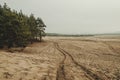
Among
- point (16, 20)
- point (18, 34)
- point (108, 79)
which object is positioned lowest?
point (108, 79)

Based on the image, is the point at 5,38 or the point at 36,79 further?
the point at 5,38

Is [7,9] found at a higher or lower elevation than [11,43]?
higher

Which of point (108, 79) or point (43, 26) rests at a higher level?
point (43, 26)

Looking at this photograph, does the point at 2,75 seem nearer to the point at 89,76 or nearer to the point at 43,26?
the point at 89,76

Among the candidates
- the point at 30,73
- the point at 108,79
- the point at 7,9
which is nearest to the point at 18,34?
the point at 7,9

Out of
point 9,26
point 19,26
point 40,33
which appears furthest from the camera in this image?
point 40,33

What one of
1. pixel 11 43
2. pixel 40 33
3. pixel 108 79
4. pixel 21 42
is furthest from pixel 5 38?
pixel 40 33

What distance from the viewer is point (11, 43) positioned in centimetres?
3036

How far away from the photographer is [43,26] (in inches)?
2133

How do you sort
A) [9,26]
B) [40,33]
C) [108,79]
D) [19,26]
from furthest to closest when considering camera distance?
[40,33] < [19,26] < [9,26] < [108,79]

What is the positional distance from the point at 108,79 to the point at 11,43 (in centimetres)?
2158

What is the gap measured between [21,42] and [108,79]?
2312 cm

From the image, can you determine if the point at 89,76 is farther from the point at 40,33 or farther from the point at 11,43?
the point at 40,33

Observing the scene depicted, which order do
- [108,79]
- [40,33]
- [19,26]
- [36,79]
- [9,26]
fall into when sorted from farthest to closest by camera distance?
[40,33] → [19,26] → [9,26] → [108,79] → [36,79]
